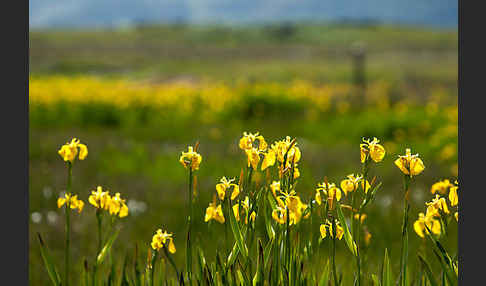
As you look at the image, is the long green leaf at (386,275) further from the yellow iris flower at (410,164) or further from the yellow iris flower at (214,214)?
the yellow iris flower at (214,214)

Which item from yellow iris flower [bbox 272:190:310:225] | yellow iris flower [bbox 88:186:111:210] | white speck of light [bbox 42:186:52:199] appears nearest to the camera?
yellow iris flower [bbox 272:190:310:225]

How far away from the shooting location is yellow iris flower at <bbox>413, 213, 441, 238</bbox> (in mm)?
1733

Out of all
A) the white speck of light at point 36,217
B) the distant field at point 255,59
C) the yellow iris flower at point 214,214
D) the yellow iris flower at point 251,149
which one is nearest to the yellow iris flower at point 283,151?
the yellow iris flower at point 251,149

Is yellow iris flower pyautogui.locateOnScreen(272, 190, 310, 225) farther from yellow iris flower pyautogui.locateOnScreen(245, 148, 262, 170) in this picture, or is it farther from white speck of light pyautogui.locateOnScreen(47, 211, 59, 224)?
white speck of light pyautogui.locateOnScreen(47, 211, 59, 224)

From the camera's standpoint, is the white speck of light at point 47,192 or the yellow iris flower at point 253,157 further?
the white speck of light at point 47,192

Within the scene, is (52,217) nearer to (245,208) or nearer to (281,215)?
(245,208)

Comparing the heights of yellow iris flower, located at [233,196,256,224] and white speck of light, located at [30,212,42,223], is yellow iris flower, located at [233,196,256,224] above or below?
above

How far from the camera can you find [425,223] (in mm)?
1723

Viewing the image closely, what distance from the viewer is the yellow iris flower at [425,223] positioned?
5.69ft

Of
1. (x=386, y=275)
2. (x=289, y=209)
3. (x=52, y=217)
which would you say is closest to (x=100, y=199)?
(x=289, y=209)

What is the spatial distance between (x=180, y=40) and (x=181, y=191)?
205 feet

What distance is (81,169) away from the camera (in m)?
5.77

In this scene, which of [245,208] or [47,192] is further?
[47,192]

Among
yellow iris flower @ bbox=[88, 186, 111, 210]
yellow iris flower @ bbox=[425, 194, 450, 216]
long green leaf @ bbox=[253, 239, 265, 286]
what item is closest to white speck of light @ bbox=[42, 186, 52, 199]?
yellow iris flower @ bbox=[88, 186, 111, 210]
